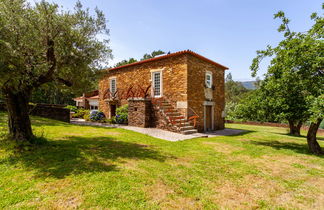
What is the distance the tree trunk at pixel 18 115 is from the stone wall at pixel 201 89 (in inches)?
363

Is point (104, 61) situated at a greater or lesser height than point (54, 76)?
greater

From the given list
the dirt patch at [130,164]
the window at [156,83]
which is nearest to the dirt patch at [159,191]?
the dirt patch at [130,164]

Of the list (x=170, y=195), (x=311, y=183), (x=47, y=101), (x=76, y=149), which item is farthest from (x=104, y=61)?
(x=47, y=101)

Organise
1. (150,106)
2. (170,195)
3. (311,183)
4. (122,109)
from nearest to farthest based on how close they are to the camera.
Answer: (170,195), (311,183), (150,106), (122,109)

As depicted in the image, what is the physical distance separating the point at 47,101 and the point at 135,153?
34551mm

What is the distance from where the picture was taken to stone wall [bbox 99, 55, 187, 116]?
38.8 feet

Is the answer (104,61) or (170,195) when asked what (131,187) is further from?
(104,61)

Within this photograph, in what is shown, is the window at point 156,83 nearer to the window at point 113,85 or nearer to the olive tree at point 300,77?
the window at point 113,85

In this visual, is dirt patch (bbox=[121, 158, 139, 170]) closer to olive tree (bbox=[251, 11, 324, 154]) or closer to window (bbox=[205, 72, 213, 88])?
olive tree (bbox=[251, 11, 324, 154])

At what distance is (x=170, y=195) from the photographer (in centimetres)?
336

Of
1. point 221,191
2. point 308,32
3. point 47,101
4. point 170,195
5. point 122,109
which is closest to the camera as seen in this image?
point 170,195

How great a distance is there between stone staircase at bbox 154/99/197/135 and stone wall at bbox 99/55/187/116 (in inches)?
22.5

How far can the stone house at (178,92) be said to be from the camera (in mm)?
11750

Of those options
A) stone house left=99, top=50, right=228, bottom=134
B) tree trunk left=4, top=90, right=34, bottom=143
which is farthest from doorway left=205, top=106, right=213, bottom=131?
tree trunk left=4, top=90, right=34, bottom=143
